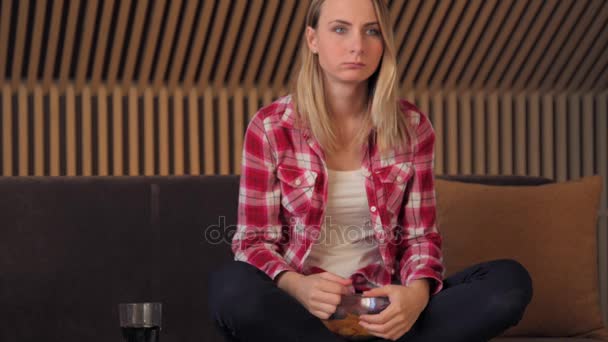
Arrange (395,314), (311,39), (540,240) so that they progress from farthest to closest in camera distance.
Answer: (540,240)
(311,39)
(395,314)

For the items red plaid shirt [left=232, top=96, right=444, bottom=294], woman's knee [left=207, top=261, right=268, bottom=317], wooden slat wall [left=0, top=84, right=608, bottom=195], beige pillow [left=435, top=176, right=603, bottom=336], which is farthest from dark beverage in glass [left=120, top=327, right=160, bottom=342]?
wooden slat wall [left=0, top=84, right=608, bottom=195]

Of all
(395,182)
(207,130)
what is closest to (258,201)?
(395,182)

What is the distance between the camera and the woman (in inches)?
80.8

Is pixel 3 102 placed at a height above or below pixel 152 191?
above

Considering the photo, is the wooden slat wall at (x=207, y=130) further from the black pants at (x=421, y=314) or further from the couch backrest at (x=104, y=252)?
the black pants at (x=421, y=314)

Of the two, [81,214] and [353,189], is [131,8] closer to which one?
[81,214]

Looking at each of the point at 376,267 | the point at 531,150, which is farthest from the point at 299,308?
the point at 531,150

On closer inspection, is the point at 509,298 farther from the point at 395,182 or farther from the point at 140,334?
the point at 140,334

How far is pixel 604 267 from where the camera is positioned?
16.3 ft

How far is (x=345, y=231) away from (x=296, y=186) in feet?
0.53

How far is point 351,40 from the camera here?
2066mm

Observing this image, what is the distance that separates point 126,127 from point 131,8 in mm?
585

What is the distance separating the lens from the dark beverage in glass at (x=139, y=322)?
1.78 meters

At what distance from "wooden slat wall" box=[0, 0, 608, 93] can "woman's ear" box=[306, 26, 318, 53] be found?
215 cm
